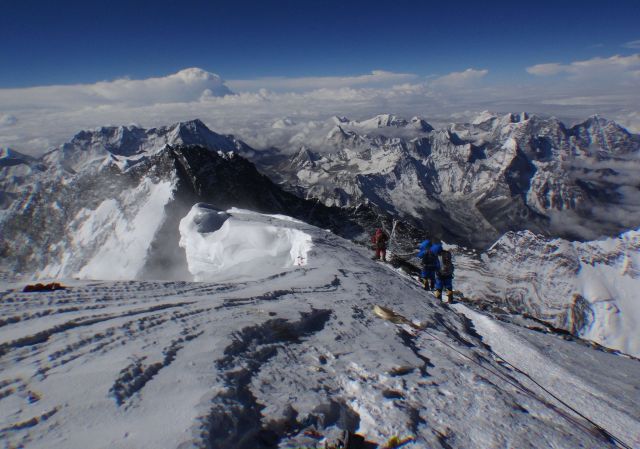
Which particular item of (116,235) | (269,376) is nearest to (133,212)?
(116,235)

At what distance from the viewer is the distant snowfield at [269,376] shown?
5887 millimetres

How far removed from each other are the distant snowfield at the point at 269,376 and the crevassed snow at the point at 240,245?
Result: 1019 cm

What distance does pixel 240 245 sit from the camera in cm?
3173

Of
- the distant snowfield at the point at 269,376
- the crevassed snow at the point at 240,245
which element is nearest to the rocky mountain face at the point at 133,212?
the crevassed snow at the point at 240,245

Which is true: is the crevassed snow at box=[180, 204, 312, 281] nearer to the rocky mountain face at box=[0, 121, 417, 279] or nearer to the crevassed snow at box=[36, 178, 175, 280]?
the rocky mountain face at box=[0, 121, 417, 279]

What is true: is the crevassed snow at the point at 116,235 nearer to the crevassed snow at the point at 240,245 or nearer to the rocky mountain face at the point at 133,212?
the rocky mountain face at the point at 133,212

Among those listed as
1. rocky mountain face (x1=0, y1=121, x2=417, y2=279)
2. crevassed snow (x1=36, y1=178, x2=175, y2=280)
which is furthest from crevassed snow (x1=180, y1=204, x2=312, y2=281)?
crevassed snow (x1=36, y1=178, x2=175, y2=280)

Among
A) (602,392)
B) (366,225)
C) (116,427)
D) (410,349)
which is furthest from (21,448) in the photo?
(366,225)

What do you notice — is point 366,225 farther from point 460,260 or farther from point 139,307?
point 139,307

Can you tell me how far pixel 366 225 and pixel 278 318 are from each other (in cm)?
11954

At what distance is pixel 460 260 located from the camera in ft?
550

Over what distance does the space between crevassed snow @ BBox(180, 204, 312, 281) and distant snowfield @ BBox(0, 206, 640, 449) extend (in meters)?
10.2

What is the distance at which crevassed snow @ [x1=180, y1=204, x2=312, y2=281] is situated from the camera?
83.7ft

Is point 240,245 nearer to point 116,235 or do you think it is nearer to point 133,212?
point 116,235
